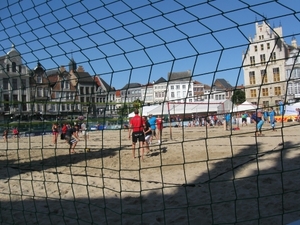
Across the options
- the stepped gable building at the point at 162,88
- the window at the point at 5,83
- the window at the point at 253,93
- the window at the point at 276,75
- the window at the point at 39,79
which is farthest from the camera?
the window at the point at 5,83

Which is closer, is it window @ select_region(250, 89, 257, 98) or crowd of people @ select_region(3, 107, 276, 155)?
Answer: window @ select_region(250, 89, 257, 98)

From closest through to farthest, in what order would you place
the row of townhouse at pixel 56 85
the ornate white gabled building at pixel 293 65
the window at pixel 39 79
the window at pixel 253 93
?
the ornate white gabled building at pixel 293 65 < the row of townhouse at pixel 56 85 < the window at pixel 253 93 < the window at pixel 39 79

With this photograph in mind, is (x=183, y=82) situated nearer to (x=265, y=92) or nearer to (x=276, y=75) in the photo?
(x=265, y=92)

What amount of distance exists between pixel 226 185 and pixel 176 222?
136 centimetres

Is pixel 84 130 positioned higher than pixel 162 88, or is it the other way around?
pixel 162 88

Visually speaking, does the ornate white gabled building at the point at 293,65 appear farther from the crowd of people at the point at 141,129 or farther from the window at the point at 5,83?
the window at the point at 5,83

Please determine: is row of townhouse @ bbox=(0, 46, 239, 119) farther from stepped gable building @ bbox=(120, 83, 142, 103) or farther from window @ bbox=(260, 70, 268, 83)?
window @ bbox=(260, 70, 268, 83)

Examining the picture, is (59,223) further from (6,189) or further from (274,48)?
(274,48)

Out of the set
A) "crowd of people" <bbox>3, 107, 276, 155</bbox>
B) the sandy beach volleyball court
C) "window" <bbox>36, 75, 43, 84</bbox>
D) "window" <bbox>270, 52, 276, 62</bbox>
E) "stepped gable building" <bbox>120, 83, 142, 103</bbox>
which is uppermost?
"window" <bbox>36, 75, 43, 84</bbox>

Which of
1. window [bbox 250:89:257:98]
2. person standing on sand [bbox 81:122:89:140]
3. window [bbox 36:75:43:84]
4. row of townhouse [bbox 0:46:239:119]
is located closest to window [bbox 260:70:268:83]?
row of townhouse [bbox 0:46:239:119]

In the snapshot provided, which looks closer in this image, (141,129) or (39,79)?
(39,79)

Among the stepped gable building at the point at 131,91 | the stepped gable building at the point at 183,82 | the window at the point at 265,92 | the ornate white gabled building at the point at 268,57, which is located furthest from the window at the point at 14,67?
the window at the point at 265,92

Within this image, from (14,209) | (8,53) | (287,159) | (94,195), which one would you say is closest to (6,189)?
(14,209)

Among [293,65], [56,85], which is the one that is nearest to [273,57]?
[293,65]
